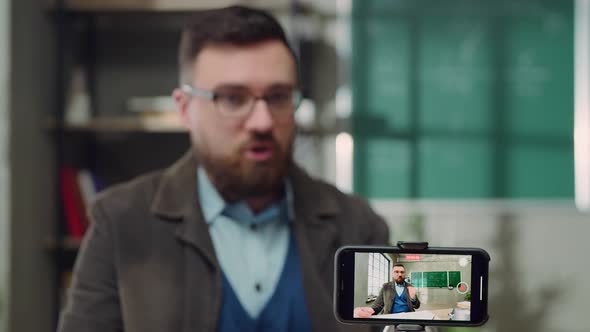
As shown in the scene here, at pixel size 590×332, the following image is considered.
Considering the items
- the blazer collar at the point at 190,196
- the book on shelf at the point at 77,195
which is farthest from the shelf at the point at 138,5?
the blazer collar at the point at 190,196

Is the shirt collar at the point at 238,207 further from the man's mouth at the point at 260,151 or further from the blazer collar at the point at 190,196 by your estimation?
the man's mouth at the point at 260,151

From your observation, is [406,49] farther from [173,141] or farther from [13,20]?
[13,20]

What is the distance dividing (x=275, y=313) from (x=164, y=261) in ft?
0.61

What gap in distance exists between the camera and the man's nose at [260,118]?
89 cm

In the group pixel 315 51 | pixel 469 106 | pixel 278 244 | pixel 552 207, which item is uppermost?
pixel 315 51

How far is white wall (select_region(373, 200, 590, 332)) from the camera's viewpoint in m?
2.52

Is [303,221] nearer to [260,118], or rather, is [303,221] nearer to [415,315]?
[260,118]

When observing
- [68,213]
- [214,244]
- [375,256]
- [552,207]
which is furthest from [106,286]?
[552,207]

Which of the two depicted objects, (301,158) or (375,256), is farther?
(301,158)

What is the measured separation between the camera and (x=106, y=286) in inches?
37.1

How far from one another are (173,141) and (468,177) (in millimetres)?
1231

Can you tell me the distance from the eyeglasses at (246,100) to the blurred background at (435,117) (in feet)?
5.12

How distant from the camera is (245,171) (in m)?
0.95

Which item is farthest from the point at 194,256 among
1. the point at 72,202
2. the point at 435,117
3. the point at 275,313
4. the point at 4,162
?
the point at 435,117
